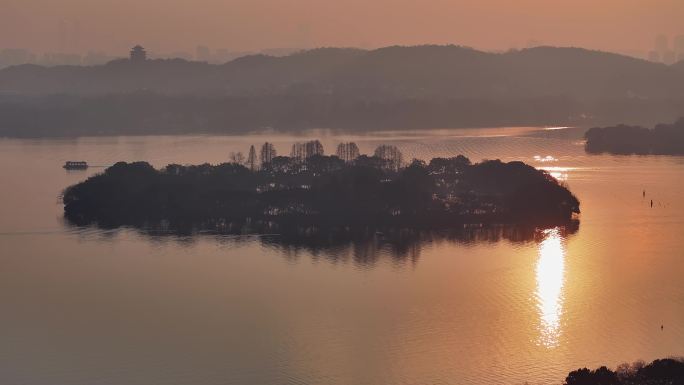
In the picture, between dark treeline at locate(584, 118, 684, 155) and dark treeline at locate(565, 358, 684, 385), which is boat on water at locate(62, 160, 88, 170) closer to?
dark treeline at locate(584, 118, 684, 155)

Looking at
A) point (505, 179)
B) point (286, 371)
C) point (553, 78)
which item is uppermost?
point (553, 78)

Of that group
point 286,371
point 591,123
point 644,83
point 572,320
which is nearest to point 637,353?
point 572,320

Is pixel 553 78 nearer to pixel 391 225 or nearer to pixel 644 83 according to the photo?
pixel 644 83

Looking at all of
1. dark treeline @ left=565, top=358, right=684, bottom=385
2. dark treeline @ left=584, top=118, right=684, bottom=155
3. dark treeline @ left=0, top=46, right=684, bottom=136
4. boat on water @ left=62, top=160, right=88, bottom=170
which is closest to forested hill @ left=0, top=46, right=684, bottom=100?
dark treeline @ left=0, top=46, right=684, bottom=136

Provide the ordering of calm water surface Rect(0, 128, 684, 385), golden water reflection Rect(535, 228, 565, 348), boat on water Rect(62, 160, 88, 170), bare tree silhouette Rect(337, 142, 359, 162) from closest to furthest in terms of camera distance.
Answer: calm water surface Rect(0, 128, 684, 385) → golden water reflection Rect(535, 228, 565, 348) → bare tree silhouette Rect(337, 142, 359, 162) → boat on water Rect(62, 160, 88, 170)

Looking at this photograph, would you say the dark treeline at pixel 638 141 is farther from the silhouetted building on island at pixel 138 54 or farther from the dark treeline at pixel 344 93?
the silhouetted building on island at pixel 138 54

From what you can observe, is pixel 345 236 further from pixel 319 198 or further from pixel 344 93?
pixel 344 93

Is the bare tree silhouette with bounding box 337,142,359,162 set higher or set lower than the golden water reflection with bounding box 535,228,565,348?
higher
